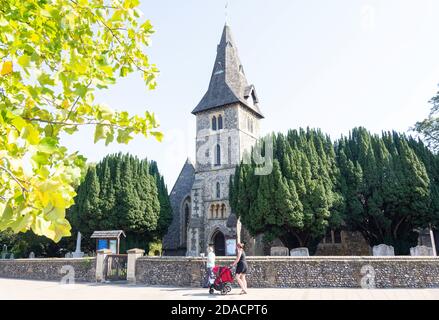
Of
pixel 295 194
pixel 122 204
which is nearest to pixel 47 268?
pixel 122 204

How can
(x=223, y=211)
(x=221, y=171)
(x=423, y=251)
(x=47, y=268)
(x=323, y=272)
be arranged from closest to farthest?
1. (x=323, y=272)
2. (x=423, y=251)
3. (x=47, y=268)
4. (x=223, y=211)
5. (x=221, y=171)

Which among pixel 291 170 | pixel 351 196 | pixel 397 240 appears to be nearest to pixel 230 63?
pixel 291 170

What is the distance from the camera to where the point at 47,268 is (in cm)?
1769

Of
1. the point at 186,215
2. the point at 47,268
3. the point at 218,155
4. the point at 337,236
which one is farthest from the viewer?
the point at 186,215

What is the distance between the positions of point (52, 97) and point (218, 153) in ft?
90.0

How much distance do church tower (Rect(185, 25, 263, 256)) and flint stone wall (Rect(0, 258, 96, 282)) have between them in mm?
11971

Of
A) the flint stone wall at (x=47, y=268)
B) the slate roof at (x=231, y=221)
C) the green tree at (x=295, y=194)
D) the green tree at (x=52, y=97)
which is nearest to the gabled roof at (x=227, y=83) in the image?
the green tree at (x=295, y=194)

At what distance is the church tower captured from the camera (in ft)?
91.8

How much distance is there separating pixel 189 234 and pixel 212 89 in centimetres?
1452

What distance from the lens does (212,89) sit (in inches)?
1300

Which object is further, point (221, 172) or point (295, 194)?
point (221, 172)

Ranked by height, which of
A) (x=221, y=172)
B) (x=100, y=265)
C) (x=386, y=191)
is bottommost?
(x=100, y=265)

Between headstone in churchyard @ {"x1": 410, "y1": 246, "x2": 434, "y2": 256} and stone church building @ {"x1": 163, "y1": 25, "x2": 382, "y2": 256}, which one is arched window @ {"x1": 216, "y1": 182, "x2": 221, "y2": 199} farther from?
headstone in churchyard @ {"x1": 410, "y1": 246, "x2": 434, "y2": 256}

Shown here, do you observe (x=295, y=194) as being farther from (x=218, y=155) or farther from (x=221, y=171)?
(x=218, y=155)
